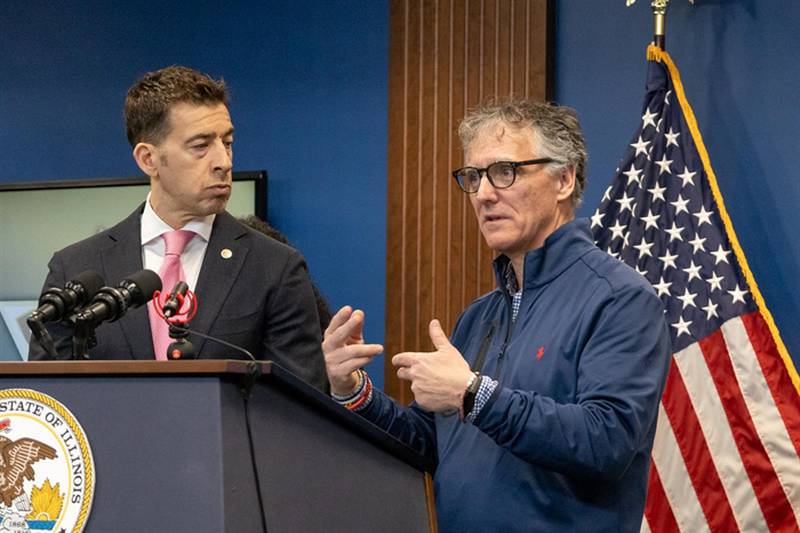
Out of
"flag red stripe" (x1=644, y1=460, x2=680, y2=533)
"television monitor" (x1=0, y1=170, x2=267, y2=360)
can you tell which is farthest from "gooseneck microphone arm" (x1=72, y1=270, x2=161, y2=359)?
"television monitor" (x1=0, y1=170, x2=267, y2=360)

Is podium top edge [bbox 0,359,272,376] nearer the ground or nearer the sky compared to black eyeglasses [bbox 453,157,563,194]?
nearer the ground

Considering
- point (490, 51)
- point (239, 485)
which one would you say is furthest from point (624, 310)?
point (490, 51)

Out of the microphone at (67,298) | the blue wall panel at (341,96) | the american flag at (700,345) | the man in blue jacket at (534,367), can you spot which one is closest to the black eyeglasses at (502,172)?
the man in blue jacket at (534,367)

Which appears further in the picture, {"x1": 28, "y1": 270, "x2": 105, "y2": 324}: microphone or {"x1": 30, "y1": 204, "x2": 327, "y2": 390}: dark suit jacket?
{"x1": 30, "y1": 204, "x2": 327, "y2": 390}: dark suit jacket

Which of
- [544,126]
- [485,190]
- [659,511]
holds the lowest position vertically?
[659,511]

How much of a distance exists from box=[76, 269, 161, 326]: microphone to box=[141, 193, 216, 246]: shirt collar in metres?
0.72

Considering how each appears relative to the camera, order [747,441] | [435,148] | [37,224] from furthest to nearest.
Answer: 1. [37,224]
2. [435,148]
3. [747,441]

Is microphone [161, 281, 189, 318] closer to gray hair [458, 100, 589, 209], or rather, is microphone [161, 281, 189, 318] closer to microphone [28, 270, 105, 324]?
microphone [28, 270, 105, 324]

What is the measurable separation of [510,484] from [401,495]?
0.69ft

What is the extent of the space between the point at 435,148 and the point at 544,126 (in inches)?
90.9

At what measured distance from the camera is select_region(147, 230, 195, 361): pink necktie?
2717 millimetres

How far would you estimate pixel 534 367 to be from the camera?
7.61 ft

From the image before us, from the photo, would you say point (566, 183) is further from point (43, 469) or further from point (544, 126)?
point (43, 469)

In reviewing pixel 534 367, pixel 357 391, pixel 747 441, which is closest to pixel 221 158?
pixel 357 391
